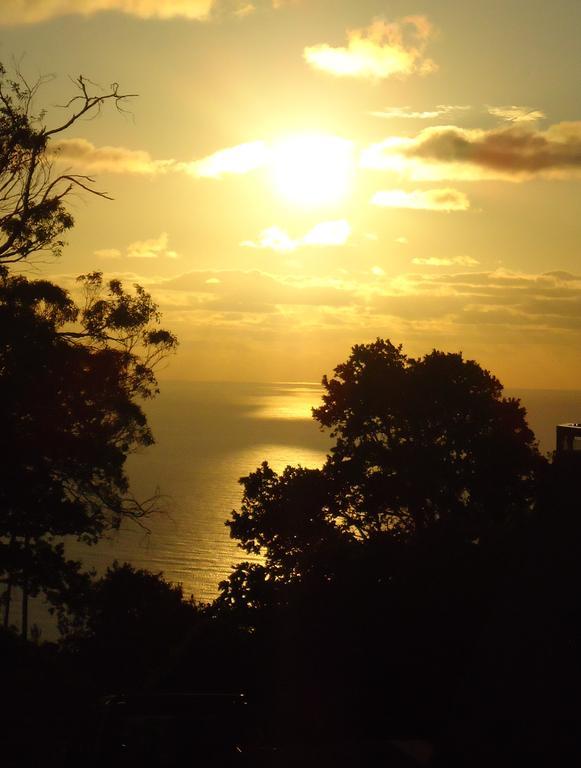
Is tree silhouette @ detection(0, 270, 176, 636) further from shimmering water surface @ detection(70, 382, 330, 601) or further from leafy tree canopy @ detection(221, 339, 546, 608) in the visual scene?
shimmering water surface @ detection(70, 382, 330, 601)

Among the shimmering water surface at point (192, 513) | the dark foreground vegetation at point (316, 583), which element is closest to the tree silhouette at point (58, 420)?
the dark foreground vegetation at point (316, 583)

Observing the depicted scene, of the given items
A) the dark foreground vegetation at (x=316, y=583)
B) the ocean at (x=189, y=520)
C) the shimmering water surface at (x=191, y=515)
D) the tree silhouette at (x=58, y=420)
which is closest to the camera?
the dark foreground vegetation at (x=316, y=583)

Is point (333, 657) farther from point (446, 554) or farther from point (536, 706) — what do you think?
point (536, 706)

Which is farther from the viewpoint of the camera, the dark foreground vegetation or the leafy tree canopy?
the leafy tree canopy

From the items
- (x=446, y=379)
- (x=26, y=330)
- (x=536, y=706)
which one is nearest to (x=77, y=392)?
(x=26, y=330)

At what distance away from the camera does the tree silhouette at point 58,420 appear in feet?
79.7

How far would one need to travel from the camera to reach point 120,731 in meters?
7.63

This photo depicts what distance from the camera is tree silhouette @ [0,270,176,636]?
957 inches

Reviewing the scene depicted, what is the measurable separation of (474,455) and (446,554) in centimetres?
997

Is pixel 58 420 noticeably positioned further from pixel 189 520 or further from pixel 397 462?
pixel 189 520

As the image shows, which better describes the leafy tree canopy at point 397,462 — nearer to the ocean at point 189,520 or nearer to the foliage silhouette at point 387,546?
the foliage silhouette at point 387,546

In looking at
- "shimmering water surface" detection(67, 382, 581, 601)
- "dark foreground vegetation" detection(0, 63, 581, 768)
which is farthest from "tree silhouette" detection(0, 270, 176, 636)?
"shimmering water surface" detection(67, 382, 581, 601)

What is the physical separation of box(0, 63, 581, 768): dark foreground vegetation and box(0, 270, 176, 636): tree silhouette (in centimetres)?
6

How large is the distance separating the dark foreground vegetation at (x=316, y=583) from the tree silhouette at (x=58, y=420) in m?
0.06
